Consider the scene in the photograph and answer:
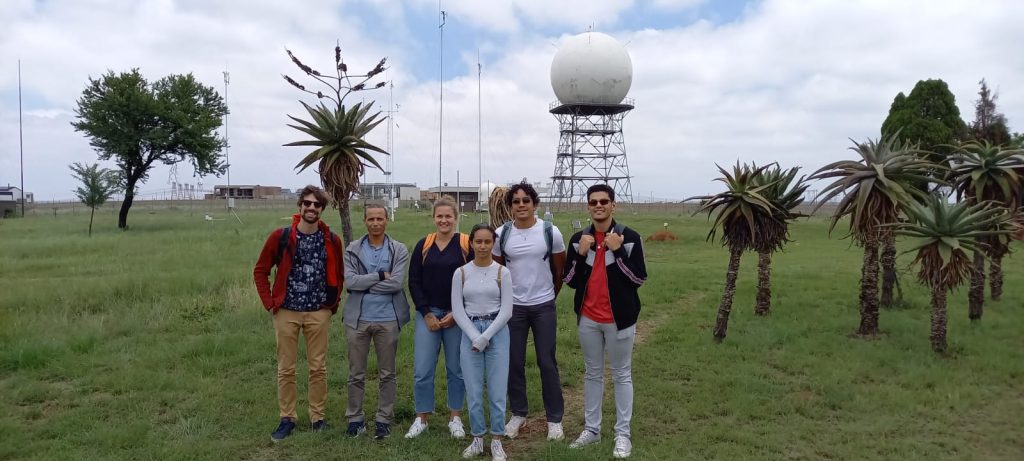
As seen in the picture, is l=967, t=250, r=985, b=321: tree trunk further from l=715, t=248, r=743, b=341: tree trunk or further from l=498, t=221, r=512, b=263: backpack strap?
l=498, t=221, r=512, b=263: backpack strap

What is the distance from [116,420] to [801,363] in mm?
7725

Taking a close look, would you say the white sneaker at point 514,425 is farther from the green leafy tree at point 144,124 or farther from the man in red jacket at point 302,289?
the green leafy tree at point 144,124

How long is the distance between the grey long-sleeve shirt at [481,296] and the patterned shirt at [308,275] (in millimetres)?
1323

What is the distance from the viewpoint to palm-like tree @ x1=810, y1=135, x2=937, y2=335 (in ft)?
27.7

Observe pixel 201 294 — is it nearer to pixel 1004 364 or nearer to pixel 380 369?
pixel 380 369

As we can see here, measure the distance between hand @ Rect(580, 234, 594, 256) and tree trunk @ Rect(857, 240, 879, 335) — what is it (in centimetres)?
567

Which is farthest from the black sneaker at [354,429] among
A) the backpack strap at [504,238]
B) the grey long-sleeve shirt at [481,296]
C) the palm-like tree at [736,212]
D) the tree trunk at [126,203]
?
the tree trunk at [126,203]

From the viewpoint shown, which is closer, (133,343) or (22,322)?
(133,343)

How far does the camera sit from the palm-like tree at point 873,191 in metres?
8.44

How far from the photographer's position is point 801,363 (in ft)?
26.1

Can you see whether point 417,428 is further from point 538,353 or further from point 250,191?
point 250,191

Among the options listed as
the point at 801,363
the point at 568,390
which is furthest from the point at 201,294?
the point at 801,363

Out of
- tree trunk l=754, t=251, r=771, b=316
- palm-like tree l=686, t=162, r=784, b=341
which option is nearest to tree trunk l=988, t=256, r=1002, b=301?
tree trunk l=754, t=251, r=771, b=316

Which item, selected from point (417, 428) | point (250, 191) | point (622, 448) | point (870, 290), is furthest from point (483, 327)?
point (250, 191)
